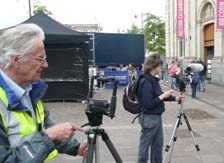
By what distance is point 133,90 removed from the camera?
18.1 feet

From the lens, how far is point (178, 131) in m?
9.16

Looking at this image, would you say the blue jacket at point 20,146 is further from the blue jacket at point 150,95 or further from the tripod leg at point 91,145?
the blue jacket at point 150,95

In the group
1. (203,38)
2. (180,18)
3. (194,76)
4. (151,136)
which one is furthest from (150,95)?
(180,18)

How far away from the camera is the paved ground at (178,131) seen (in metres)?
7.01

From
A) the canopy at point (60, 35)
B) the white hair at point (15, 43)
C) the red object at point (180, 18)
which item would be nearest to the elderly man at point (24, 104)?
the white hair at point (15, 43)

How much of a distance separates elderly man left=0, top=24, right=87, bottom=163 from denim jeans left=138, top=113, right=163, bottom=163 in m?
3.16

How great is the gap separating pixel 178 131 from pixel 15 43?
292 inches

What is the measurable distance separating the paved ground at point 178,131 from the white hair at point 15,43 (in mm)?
4122

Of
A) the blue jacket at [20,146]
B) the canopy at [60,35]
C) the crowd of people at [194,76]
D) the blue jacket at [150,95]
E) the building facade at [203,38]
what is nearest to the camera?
the blue jacket at [20,146]

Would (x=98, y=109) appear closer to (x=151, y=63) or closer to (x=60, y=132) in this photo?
(x=60, y=132)

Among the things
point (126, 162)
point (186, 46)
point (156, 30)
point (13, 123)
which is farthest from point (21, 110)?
point (156, 30)

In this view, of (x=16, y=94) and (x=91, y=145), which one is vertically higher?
(x=16, y=94)

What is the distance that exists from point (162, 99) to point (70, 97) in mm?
10399

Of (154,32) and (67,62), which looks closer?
(67,62)
